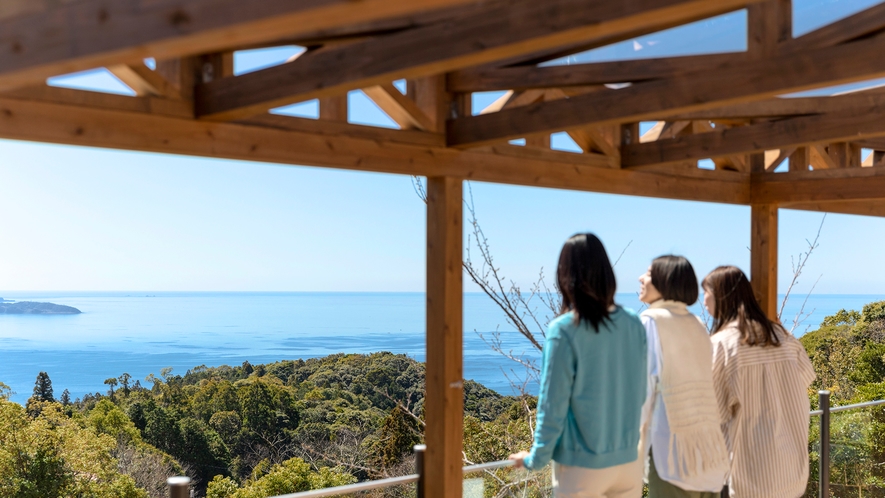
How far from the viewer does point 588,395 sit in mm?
2311

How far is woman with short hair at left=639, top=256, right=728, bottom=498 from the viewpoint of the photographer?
107 inches

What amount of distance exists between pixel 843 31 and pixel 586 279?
121 cm

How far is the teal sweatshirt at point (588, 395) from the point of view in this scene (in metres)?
2.28

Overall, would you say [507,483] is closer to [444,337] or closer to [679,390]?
[444,337]

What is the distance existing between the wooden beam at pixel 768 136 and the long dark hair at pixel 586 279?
1.87m

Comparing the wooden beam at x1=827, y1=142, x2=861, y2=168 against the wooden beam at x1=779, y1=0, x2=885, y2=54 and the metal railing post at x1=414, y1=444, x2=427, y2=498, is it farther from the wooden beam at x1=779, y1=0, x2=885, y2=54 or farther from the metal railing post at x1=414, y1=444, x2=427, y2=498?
the metal railing post at x1=414, y1=444, x2=427, y2=498

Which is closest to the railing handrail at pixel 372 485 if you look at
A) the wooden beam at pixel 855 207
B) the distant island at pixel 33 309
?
the wooden beam at pixel 855 207

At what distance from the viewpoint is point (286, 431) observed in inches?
733

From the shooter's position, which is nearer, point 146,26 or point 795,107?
point 146,26

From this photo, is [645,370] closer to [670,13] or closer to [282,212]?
[670,13]

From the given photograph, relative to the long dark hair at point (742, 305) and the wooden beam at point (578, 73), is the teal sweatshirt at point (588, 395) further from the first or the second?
the wooden beam at point (578, 73)

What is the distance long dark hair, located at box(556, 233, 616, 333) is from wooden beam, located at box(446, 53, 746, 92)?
1.03 m

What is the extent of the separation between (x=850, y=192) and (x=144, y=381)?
17.8 metres

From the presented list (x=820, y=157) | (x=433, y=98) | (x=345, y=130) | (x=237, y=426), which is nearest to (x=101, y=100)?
(x=345, y=130)
